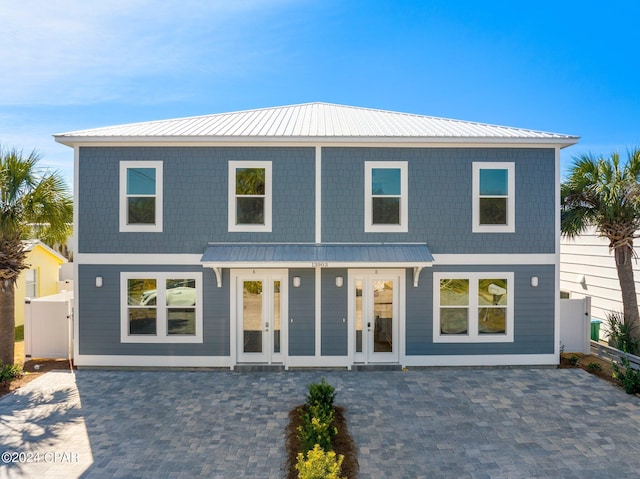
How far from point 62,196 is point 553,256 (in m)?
14.3

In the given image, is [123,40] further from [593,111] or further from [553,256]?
[593,111]

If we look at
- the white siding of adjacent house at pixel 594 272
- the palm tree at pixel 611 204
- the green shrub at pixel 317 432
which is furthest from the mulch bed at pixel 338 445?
the white siding of adjacent house at pixel 594 272

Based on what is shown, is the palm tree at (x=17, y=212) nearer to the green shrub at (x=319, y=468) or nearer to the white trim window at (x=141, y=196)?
the white trim window at (x=141, y=196)

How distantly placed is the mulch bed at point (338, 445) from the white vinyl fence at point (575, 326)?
8.03 m

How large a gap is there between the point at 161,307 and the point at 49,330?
3.76m

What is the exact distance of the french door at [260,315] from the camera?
10.5m

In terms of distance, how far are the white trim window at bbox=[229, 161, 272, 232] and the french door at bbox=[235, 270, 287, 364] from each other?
55.0 inches

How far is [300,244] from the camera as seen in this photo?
34.2 ft

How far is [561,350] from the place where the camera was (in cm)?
1145

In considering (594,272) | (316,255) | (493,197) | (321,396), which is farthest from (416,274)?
(594,272)

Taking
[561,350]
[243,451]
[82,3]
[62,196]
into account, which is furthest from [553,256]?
[82,3]

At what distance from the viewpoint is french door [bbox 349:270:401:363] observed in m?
10.5

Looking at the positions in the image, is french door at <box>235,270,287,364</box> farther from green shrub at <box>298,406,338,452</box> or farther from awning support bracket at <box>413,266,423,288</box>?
green shrub at <box>298,406,338,452</box>

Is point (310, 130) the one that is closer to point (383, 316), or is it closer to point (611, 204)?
point (383, 316)
